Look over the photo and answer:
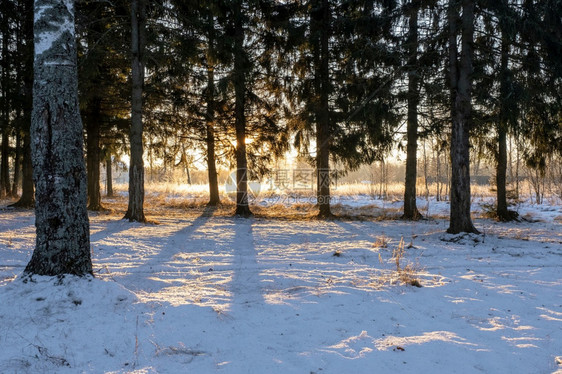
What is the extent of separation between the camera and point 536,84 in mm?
9078

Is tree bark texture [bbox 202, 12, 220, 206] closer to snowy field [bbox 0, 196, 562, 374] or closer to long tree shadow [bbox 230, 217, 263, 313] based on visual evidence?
long tree shadow [bbox 230, 217, 263, 313]

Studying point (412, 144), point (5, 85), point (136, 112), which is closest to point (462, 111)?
point (412, 144)

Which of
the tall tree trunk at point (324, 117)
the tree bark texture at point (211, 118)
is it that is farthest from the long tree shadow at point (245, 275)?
the tree bark texture at point (211, 118)

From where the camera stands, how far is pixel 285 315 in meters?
3.29

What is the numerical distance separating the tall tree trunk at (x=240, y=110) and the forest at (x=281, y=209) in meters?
0.09

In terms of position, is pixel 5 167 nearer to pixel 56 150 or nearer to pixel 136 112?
pixel 136 112

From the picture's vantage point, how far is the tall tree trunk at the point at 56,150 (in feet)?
11.2

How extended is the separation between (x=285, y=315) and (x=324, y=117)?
10.1 meters

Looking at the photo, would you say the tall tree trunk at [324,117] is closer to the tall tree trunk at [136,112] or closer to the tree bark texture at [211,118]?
the tree bark texture at [211,118]

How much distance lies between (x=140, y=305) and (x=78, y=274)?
83cm

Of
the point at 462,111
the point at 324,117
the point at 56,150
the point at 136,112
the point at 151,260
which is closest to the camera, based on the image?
the point at 56,150

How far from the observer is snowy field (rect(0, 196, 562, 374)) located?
2.41m

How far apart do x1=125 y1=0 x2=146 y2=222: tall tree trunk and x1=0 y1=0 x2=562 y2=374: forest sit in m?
0.06

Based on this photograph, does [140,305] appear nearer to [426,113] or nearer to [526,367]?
[526,367]
